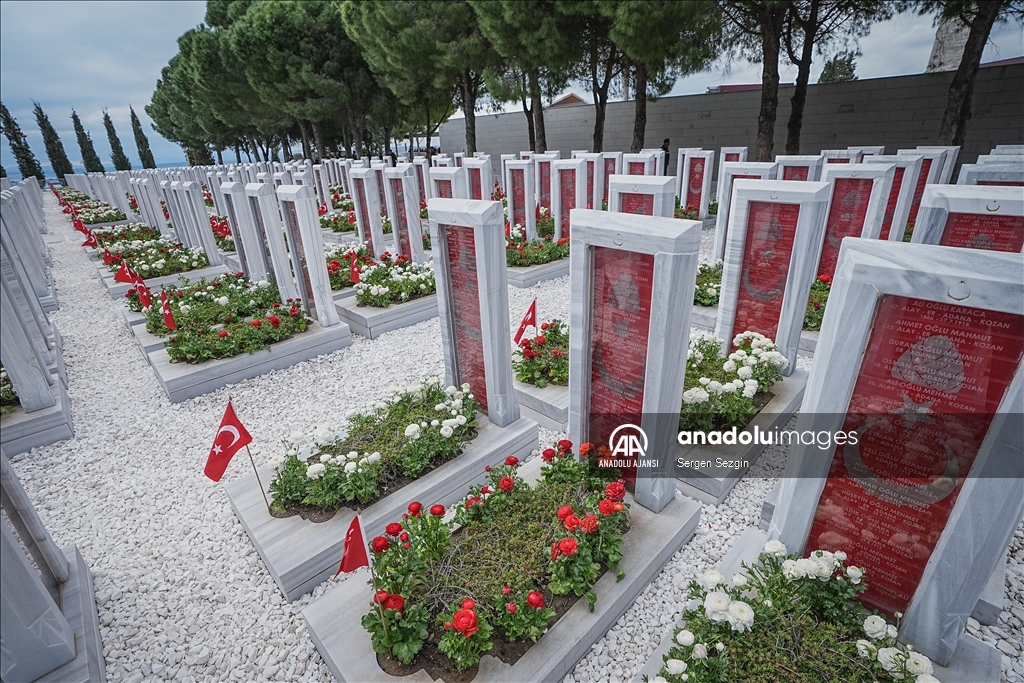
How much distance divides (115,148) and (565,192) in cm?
6113

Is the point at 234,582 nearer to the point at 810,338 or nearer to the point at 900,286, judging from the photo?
the point at 900,286

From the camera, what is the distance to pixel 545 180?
1366cm

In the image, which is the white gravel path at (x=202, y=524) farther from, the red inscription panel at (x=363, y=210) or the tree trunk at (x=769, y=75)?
the tree trunk at (x=769, y=75)

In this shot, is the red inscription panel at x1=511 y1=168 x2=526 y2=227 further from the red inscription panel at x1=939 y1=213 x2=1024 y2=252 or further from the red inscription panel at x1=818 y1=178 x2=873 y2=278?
the red inscription panel at x1=939 y1=213 x2=1024 y2=252

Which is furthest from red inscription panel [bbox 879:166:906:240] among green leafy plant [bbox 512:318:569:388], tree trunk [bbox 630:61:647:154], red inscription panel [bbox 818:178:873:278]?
tree trunk [bbox 630:61:647:154]

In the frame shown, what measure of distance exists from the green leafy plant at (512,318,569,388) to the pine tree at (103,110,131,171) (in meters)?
63.2

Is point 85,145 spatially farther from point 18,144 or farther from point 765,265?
point 765,265

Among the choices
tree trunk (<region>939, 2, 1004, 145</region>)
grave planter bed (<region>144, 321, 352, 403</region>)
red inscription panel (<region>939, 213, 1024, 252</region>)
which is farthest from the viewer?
tree trunk (<region>939, 2, 1004, 145</region>)

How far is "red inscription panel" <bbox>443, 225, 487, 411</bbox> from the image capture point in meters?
4.51

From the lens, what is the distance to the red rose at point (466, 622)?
2.49 metres

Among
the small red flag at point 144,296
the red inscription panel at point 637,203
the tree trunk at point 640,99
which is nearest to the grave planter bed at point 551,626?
the red inscription panel at point 637,203

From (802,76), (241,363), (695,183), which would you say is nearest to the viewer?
(241,363)

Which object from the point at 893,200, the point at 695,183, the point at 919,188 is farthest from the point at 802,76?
the point at 893,200

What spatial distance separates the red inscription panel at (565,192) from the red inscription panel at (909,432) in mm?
8971
